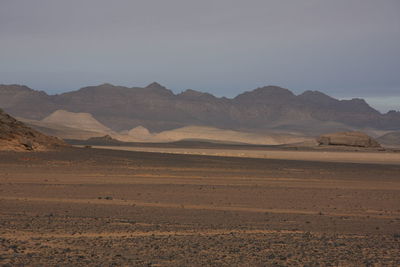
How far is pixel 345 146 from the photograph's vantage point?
6769cm

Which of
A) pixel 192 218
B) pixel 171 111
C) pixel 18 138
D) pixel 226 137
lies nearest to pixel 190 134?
pixel 226 137

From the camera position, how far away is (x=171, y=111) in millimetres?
179625

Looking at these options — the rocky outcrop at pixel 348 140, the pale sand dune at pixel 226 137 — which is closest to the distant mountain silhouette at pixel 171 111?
the pale sand dune at pixel 226 137

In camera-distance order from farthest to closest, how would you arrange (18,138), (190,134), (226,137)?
(190,134) → (226,137) → (18,138)

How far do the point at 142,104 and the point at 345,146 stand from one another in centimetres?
12079

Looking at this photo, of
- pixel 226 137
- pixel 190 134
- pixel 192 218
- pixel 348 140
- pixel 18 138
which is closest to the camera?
pixel 192 218

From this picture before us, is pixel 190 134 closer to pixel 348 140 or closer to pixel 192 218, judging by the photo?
pixel 348 140

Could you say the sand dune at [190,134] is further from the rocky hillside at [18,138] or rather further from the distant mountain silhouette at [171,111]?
the rocky hillside at [18,138]

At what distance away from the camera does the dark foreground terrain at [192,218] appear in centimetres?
872

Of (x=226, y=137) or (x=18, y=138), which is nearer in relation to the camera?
(x=18, y=138)

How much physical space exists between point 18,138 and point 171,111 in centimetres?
14778

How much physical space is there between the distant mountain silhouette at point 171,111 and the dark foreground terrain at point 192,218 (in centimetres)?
13812

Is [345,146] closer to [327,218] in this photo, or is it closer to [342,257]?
[327,218]

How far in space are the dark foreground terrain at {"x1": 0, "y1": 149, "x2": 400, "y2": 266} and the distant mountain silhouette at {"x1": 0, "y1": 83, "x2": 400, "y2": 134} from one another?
138 metres
